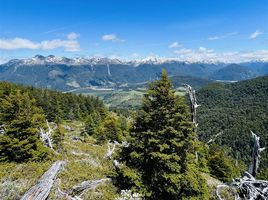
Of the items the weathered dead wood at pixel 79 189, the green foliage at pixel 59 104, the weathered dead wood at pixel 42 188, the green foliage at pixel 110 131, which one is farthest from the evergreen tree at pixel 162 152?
the green foliage at pixel 59 104

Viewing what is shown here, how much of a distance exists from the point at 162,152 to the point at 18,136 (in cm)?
1180

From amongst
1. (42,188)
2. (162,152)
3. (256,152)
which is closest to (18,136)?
(42,188)

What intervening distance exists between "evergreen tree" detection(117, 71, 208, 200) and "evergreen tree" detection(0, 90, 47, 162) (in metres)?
7.54

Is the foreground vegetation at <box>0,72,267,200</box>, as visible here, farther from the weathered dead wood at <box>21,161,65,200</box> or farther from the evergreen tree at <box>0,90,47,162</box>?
the weathered dead wood at <box>21,161,65,200</box>

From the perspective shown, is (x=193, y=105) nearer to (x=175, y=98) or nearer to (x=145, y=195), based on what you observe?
(x=175, y=98)

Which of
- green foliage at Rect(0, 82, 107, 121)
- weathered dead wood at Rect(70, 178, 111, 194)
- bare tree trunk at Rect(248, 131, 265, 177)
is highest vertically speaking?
bare tree trunk at Rect(248, 131, 265, 177)

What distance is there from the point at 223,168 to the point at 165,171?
31.7 meters

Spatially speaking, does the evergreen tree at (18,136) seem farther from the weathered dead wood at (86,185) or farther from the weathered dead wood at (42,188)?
the weathered dead wood at (86,185)

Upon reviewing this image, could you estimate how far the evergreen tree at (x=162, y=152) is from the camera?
1608 cm

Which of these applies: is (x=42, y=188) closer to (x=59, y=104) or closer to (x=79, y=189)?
(x=79, y=189)

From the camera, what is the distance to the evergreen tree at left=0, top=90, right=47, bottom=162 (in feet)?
64.4

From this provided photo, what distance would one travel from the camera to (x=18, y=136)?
20484 millimetres

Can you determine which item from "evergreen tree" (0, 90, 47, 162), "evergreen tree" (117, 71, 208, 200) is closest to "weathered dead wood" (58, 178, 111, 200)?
"evergreen tree" (117, 71, 208, 200)

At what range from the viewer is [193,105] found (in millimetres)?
22188
